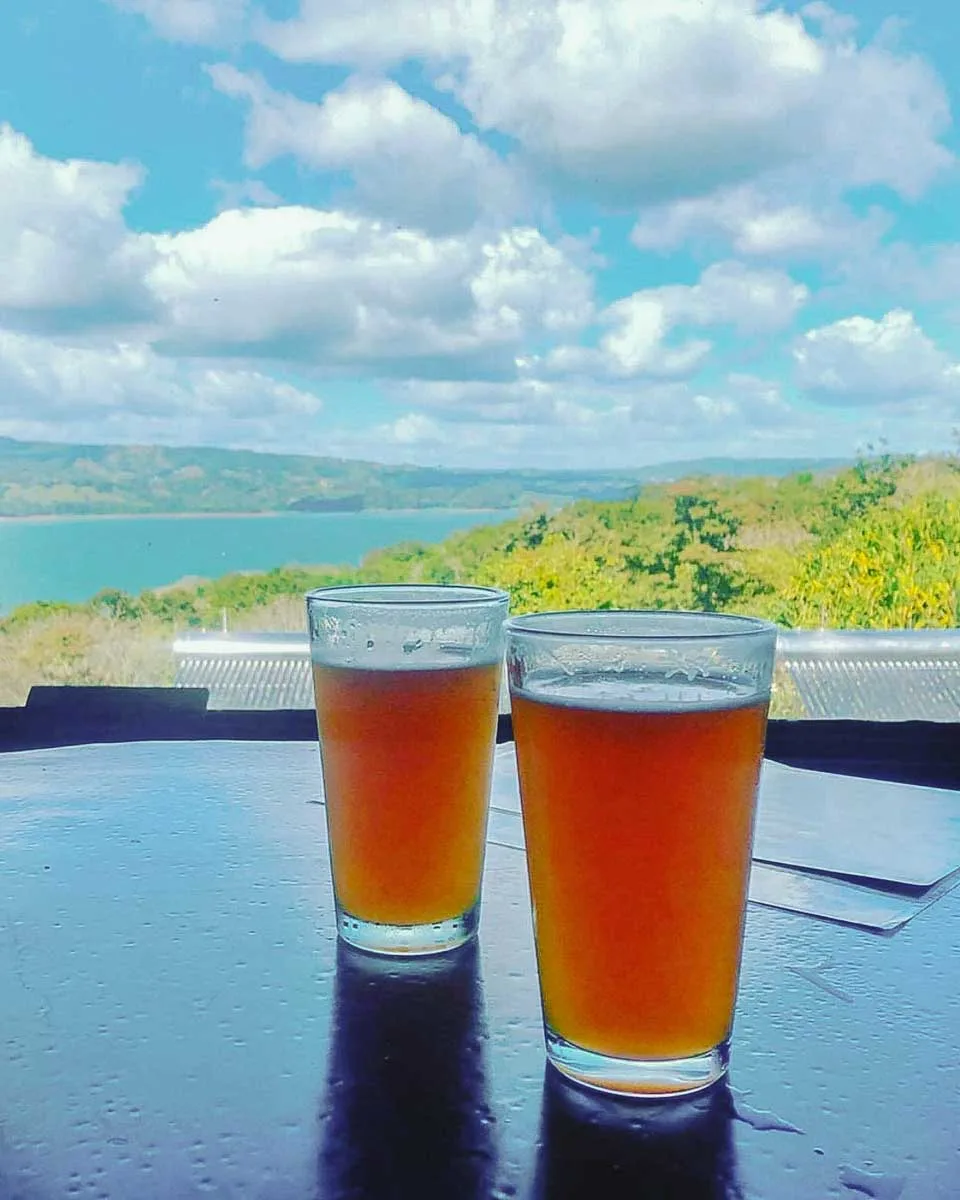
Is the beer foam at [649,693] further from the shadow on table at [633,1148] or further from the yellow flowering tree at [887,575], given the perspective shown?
the yellow flowering tree at [887,575]

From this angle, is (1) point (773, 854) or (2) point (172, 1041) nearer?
(2) point (172, 1041)

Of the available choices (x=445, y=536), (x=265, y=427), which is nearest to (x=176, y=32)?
(x=265, y=427)

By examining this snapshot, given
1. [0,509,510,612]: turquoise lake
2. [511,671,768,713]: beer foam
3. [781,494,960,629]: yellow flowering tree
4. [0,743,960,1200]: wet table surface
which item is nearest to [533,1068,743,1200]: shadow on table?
[0,743,960,1200]: wet table surface

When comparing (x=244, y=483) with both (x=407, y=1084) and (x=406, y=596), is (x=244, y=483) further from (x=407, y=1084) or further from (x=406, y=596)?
(x=407, y=1084)

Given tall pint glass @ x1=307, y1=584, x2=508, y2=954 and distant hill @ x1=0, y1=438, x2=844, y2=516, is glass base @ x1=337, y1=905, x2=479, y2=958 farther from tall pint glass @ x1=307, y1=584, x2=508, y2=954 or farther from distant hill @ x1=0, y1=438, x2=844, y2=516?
distant hill @ x1=0, y1=438, x2=844, y2=516

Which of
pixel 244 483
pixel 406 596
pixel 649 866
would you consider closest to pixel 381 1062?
pixel 649 866

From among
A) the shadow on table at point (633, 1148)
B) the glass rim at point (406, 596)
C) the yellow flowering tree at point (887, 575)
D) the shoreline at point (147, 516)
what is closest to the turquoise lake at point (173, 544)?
the shoreline at point (147, 516)

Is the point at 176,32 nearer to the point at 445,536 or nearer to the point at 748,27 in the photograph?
the point at 748,27
